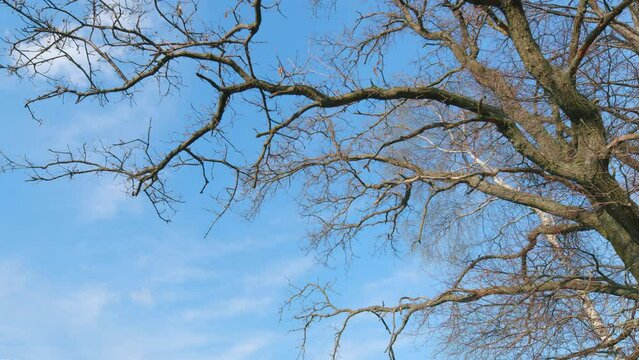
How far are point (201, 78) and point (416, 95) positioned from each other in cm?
260

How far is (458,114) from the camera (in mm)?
9547

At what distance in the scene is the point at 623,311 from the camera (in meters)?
7.04

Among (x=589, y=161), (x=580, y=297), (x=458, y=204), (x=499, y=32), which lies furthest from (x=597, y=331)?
(x=499, y=32)

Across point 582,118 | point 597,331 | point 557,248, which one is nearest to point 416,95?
point 582,118

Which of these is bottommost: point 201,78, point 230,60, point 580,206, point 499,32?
point 580,206

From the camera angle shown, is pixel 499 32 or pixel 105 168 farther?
pixel 499 32

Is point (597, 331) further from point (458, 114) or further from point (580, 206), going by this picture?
point (458, 114)

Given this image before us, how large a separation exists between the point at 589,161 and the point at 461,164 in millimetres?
1626

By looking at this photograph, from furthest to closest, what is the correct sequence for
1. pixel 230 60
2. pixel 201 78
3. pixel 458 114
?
pixel 458 114 < pixel 230 60 < pixel 201 78

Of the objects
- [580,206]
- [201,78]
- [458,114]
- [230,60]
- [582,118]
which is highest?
[458,114]

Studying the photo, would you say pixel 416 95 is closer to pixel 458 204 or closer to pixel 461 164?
pixel 461 164

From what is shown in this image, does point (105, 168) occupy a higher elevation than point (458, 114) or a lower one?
lower

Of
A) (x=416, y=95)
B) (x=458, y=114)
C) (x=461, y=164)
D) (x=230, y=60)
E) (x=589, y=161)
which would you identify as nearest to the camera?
(x=230, y=60)

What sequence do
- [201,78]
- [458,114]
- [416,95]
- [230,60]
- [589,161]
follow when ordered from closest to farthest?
1. [201,78]
2. [230,60]
3. [589,161]
4. [416,95]
5. [458,114]
